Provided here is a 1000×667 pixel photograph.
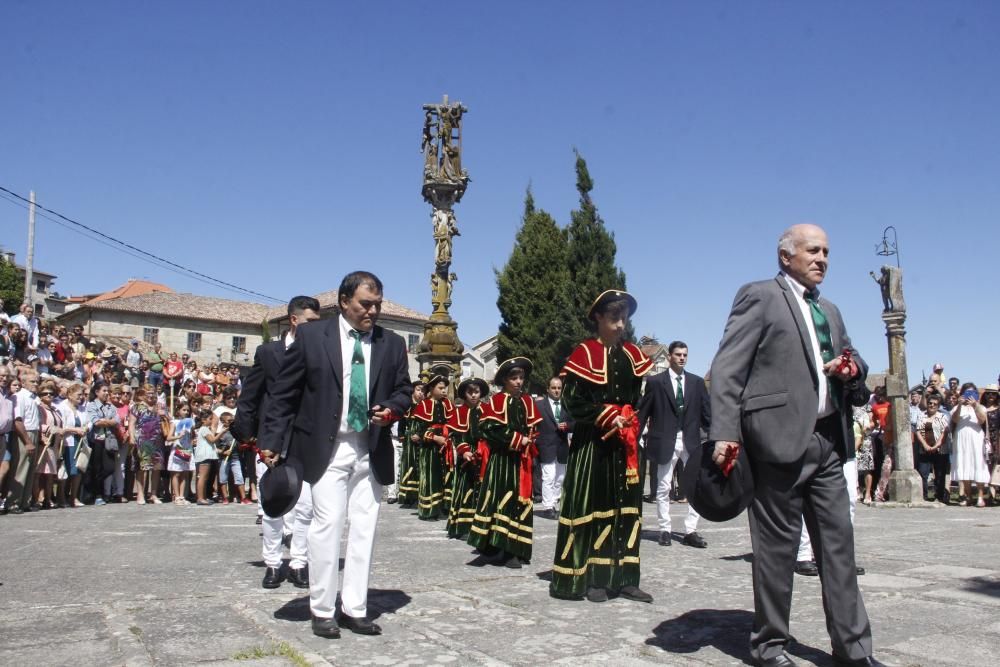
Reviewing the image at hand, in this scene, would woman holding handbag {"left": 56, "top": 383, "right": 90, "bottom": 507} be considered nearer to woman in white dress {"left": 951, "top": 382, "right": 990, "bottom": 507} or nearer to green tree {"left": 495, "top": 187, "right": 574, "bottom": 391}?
woman in white dress {"left": 951, "top": 382, "right": 990, "bottom": 507}

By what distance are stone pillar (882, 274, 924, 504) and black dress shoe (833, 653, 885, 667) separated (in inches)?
463

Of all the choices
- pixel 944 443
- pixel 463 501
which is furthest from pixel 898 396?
pixel 463 501

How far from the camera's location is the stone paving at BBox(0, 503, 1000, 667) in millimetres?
4414

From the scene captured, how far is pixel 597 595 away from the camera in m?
5.99

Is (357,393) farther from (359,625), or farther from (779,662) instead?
(779,662)

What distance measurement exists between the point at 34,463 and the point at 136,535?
4245 millimetres

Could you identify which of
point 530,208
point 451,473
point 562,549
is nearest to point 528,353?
point 530,208

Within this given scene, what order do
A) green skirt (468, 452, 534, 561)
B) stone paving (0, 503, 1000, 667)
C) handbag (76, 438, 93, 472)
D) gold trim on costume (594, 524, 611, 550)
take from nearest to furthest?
stone paving (0, 503, 1000, 667)
gold trim on costume (594, 524, 611, 550)
green skirt (468, 452, 534, 561)
handbag (76, 438, 93, 472)

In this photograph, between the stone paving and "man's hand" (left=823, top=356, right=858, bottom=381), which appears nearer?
"man's hand" (left=823, top=356, right=858, bottom=381)

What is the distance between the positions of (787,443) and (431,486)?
862cm

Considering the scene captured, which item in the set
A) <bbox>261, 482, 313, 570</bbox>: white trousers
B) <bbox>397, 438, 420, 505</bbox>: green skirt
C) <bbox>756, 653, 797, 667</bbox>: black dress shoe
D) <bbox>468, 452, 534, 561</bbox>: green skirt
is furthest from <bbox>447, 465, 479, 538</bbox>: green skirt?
<bbox>756, 653, 797, 667</bbox>: black dress shoe

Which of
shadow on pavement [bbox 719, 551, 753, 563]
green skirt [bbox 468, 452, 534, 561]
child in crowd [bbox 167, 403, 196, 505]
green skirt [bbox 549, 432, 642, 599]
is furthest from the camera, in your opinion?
child in crowd [bbox 167, 403, 196, 505]

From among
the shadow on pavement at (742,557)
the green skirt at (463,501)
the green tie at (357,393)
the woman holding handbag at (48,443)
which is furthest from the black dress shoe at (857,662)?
the woman holding handbag at (48,443)

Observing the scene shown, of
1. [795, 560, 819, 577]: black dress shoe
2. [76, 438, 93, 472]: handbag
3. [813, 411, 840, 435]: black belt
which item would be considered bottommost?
[795, 560, 819, 577]: black dress shoe
